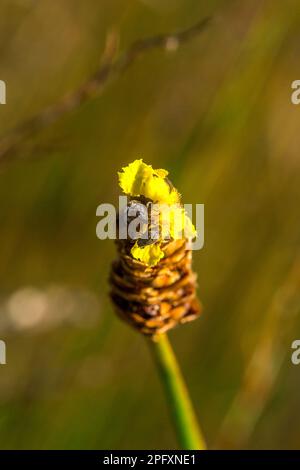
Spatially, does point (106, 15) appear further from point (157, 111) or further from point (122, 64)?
point (122, 64)

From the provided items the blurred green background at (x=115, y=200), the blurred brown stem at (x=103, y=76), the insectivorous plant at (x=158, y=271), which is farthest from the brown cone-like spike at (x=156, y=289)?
the blurred green background at (x=115, y=200)

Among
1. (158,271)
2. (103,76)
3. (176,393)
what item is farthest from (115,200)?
(158,271)

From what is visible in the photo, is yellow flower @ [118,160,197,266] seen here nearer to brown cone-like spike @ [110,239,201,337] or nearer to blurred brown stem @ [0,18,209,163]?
brown cone-like spike @ [110,239,201,337]

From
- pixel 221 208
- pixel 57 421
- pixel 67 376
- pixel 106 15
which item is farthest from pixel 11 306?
pixel 106 15

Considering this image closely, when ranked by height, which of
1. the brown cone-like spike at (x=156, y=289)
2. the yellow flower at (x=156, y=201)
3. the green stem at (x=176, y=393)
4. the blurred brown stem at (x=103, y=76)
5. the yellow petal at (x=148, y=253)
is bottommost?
the green stem at (x=176, y=393)

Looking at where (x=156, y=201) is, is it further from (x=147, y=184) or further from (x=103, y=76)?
(x=103, y=76)

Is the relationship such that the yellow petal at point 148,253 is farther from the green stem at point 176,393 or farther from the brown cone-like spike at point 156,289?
the green stem at point 176,393

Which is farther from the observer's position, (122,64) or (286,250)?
(286,250)
